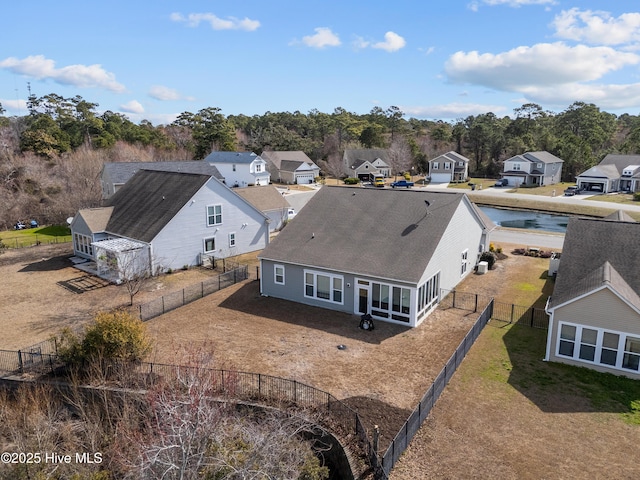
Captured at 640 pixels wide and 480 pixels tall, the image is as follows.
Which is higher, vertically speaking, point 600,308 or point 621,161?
point 621,161

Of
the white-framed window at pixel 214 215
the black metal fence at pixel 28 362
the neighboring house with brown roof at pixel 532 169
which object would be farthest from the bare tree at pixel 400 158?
the black metal fence at pixel 28 362

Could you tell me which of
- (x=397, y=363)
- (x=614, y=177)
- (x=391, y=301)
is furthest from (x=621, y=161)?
(x=397, y=363)

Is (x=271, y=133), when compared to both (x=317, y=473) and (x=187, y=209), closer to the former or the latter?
(x=187, y=209)

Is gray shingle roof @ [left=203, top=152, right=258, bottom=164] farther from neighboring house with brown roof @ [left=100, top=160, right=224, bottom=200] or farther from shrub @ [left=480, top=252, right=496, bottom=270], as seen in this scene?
shrub @ [left=480, top=252, right=496, bottom=270]

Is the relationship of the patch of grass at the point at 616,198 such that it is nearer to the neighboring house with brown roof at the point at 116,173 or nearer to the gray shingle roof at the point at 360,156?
the gray shingle roof at the point at 360,156

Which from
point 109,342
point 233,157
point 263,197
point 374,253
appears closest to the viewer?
point 109,342

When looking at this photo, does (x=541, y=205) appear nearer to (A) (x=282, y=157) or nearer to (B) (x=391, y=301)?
(A) (x=282, y=157)
